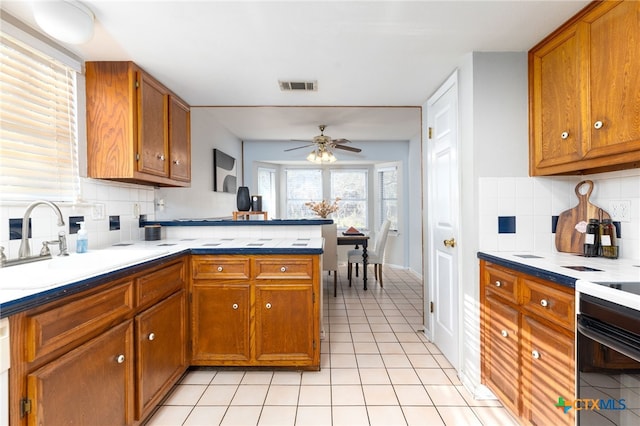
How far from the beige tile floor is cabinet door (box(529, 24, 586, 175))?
1.47 m

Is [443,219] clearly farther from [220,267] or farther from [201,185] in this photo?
[201,185]

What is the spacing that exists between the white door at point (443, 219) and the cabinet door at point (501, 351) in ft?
0.86

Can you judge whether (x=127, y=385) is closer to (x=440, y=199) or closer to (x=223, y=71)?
(x=223, y=71)

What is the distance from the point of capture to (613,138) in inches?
56.0

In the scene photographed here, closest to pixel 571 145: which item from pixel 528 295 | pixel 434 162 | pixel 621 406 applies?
pixel 528 295

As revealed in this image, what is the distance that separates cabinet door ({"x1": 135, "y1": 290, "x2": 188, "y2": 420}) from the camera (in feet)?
5.11

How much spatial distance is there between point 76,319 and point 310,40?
68.8 inches

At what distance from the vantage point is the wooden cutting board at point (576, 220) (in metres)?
1.80

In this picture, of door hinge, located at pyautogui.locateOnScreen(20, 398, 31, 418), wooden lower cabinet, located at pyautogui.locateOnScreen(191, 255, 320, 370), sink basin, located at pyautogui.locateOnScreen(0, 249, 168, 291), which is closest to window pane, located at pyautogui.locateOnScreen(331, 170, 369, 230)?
wooden lower cabinet, located at pyautogui.locateOnScreen(191, 255, 320, 370)

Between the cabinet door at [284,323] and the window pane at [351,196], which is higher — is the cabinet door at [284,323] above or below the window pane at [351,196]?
below

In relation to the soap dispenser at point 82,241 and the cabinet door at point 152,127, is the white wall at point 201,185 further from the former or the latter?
the soap dispenser at point 82,241

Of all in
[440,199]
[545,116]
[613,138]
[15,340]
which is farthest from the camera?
→ [440,199]

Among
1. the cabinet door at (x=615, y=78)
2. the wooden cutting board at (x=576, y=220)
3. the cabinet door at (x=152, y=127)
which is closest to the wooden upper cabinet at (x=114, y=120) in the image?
the cabinet door at (x=152, y=127)

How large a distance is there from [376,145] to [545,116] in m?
3.87
